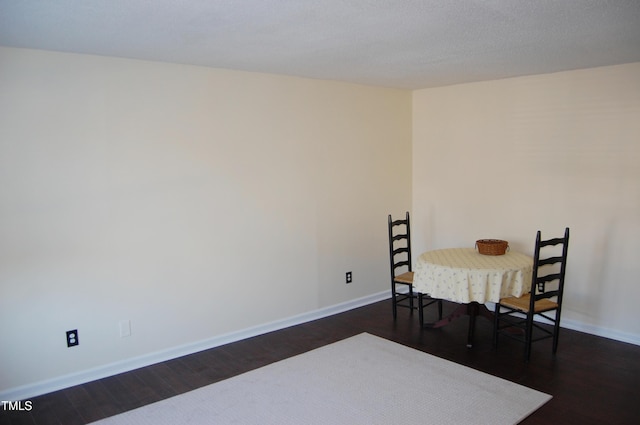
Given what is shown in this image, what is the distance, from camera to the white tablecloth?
3.71 m

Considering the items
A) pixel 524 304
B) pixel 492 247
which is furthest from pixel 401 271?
pixel 524 304

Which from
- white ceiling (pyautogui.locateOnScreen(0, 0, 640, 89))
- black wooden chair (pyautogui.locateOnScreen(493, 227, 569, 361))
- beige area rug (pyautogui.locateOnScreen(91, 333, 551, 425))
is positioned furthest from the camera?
black wooden chair (pyautogui.locateOnScreen(493, 227, 569, 361))

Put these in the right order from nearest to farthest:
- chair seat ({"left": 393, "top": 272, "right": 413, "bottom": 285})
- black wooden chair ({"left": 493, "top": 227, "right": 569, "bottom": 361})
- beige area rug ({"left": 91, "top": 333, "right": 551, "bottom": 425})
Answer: beige area rug ({"left": 91, "top": 333, "right": 551, "bottom": 425}) → black wooden chair ({"left": 493, "top": 227, "right": 569, "bottom": 361}) → chair seat ({"left": 393, "top": 272, "right": 413, "bottom": 285})

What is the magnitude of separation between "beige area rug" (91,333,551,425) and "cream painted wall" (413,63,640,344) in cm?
150

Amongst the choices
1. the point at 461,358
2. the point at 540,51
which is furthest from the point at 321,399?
the point at 540,51

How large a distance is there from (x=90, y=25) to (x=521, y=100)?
3.69 metres

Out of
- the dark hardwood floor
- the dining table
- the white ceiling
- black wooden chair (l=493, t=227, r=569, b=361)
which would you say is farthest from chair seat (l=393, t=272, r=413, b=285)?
the white ceiling

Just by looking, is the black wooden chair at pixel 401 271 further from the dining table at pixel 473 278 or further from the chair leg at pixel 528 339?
the chair leg at pixel 528 339

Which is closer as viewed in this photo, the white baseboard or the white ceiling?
the white ceiling

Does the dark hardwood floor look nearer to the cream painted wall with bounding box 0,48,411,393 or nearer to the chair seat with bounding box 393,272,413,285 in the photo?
the cream painted wall with bounding box 0,48,411,393

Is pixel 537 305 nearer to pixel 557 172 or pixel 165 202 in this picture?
pixel 557 172

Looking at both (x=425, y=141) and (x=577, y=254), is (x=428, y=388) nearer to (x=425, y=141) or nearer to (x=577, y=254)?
(x=577, y=254)

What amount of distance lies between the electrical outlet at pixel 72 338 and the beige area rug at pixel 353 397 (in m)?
0.71

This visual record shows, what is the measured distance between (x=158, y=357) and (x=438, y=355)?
7.30 feet
